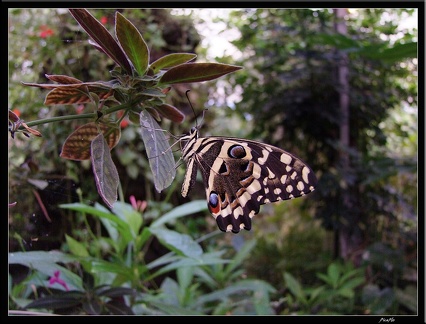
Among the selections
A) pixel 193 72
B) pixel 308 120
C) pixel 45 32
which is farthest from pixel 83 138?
pixel 308 120

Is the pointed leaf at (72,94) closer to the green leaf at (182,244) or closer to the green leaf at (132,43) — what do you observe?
the green leaf at (132,43)

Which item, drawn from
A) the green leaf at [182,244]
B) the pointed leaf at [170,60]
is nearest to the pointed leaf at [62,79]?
the pointed leaf at [170,60]

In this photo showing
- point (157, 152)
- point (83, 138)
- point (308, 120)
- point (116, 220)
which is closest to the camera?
point (157, 152)

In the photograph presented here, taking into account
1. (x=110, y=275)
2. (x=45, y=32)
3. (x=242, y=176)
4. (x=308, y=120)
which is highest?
(x=45, y=32)

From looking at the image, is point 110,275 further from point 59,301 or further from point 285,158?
point 285,158

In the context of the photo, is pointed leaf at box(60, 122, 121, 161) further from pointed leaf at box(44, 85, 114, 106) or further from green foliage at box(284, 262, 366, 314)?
green foliage at box(284, 262, 366, 314)

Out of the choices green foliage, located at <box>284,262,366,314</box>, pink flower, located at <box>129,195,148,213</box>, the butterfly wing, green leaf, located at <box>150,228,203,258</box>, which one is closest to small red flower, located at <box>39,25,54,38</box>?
pink flower, located at <box>129,195,148,213</box>

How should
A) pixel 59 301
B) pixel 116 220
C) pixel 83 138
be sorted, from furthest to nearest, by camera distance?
pixel 116 220, pixel 59 301, pixel 83 138
